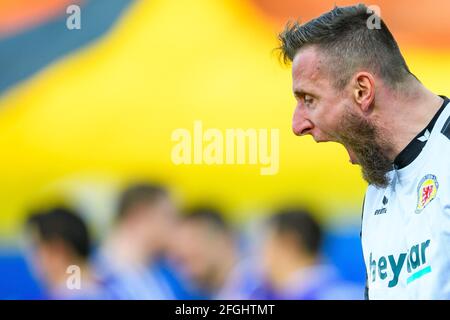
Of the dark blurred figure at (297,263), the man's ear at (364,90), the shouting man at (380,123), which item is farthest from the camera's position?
the dark blurred figure at (297,263)

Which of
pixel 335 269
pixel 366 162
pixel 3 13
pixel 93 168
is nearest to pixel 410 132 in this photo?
pixel 366 162

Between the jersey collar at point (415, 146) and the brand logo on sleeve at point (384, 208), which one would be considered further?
the brand logo on sleeve at point (384, 208)

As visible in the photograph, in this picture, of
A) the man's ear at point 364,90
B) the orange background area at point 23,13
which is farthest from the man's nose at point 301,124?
the orange background area at point 23,13

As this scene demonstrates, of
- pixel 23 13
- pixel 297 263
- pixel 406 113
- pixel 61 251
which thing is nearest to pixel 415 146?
pixel 406 113

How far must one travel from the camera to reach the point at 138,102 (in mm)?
3908

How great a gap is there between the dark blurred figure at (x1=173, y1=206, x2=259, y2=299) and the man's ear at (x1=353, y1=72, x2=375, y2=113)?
181 centimetres

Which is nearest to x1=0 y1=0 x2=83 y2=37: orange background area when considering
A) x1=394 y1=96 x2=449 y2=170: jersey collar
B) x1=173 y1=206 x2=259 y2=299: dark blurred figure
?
x1=173 y1=206 x2=259 y2=299: dark blurred figure

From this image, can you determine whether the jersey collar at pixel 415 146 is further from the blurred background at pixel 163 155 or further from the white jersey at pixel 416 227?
the blurred background at pixel 163 155

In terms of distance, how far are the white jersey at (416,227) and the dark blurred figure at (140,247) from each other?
1.75 metres

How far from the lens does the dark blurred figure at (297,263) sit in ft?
12.4

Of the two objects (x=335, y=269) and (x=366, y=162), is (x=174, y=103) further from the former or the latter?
(x=366, y=162)

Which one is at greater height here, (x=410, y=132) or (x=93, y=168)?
(x=93, y=168)

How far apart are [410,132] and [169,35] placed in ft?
6.75

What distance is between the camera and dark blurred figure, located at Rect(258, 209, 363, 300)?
3.79 meters
